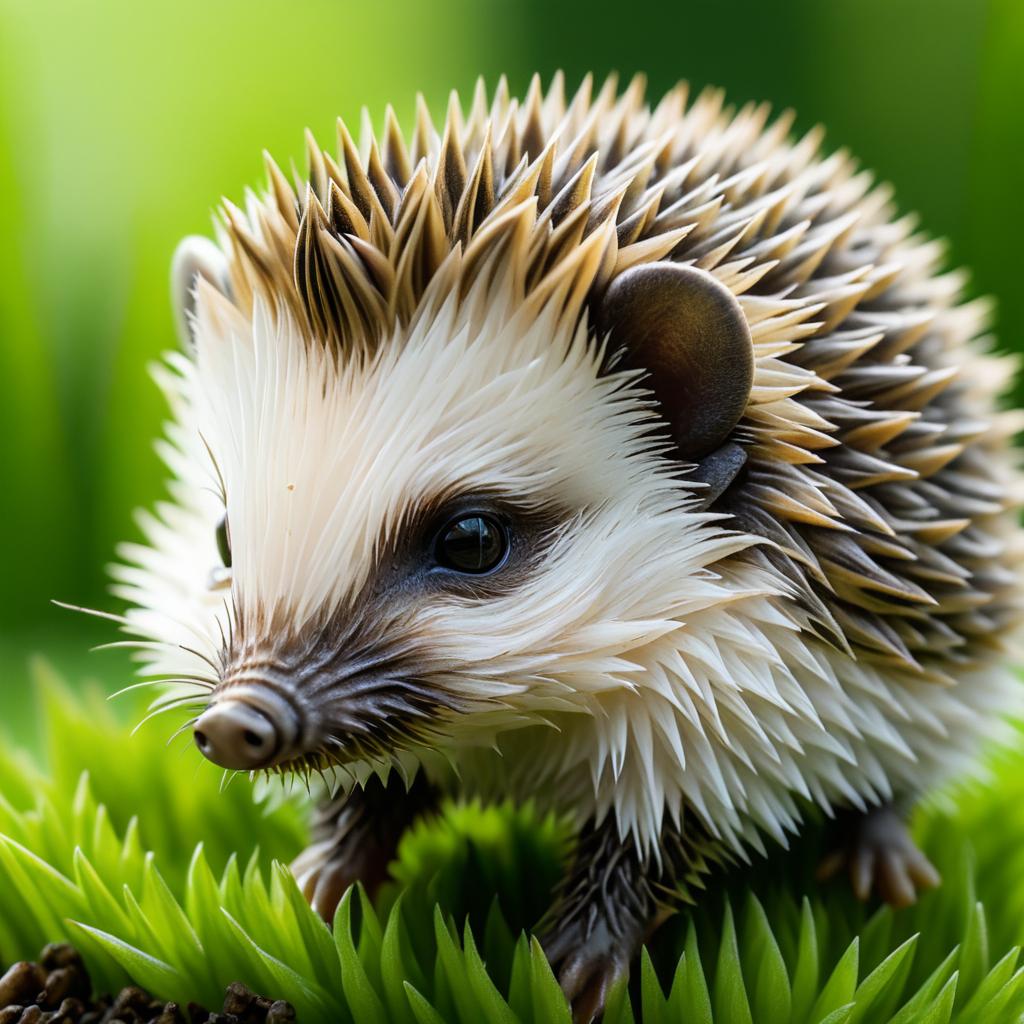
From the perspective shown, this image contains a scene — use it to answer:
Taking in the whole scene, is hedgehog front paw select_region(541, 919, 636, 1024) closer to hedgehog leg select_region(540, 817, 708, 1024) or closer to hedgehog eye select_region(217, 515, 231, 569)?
hedgehog leg select_region(540, 817, 708, 1024)

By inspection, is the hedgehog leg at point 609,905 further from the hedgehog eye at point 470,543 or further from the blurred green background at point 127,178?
the blurred green background at point 127,178

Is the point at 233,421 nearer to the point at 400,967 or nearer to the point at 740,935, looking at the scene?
the point at 400,967

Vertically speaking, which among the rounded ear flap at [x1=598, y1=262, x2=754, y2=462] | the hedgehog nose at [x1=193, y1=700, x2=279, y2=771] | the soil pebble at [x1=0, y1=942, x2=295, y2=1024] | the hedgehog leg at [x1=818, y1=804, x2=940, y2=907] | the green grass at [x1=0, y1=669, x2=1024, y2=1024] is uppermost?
the rounded ear flap at [x1=598, y1=262, x2=754, y2=462]

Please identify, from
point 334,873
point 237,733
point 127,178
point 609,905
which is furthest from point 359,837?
point 127,178

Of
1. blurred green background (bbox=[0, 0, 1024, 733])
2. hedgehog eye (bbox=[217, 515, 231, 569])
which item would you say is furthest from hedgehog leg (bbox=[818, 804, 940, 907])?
blurred green background (bbox=[0, 0, 1024, 733])

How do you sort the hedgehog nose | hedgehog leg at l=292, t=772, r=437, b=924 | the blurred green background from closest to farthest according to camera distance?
the hedgehog nose < hedgehog leg at l=292, t=772, r=437, b=924 < the blurred green background

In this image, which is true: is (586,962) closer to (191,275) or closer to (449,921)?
(449,921)

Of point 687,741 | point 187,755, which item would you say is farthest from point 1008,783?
point 187,755
